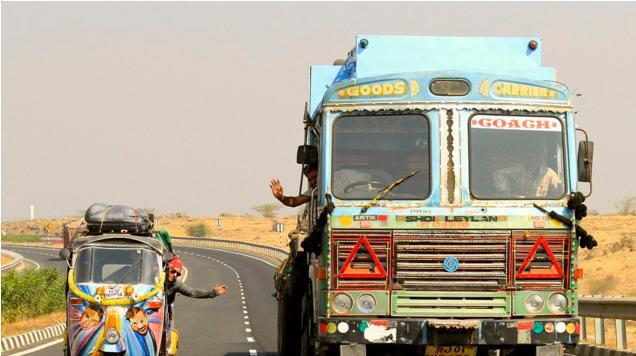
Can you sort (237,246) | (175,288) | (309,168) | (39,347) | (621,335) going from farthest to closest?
(237,246) → (39,347) → (621,335) → (175,288) → (309,168)

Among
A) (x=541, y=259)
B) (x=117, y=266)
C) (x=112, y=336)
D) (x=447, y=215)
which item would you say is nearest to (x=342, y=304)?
(x=447, y=215)

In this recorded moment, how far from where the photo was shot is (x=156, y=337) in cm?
1509

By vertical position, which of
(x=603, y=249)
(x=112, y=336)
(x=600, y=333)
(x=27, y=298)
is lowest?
(x=27, y=298)

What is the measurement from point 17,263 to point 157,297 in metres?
68.7

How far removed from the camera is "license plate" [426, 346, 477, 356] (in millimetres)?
12562

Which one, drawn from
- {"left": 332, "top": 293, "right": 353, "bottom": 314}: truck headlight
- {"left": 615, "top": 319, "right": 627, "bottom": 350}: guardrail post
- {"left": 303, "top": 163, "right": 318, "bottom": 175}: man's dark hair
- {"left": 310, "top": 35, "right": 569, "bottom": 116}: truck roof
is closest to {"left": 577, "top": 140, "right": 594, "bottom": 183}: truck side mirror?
{"left": 310, "top": 35, "right": 569, "bottom": 116}: truck roof

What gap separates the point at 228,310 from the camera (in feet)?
148

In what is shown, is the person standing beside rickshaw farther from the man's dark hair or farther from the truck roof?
the truck roof

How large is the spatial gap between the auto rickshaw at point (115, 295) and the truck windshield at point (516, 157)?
465cm

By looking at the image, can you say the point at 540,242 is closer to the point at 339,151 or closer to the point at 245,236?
the point at 339,151

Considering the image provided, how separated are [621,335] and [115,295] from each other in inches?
294

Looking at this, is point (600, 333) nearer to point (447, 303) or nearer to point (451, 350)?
point (451, 350)

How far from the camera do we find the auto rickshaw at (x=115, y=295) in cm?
1450

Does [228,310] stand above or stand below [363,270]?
below
